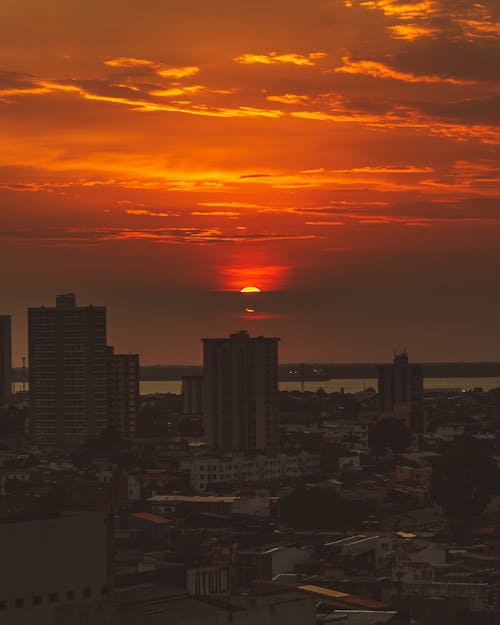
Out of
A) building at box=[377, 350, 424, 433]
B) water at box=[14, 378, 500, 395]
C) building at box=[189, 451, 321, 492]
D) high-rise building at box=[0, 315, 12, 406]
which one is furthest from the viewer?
water at box=[14, 378, 500, 395]

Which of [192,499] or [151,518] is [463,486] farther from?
[151,518]

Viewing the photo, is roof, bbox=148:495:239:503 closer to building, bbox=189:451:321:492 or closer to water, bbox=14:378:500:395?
building, bbox=189:451:321:492

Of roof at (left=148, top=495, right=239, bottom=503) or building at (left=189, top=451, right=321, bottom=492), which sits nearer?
roof at (left=148, top=495, right=239, bottom=503)

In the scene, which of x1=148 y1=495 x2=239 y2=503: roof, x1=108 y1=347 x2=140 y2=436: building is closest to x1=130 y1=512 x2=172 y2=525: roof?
x1=148 y1=495 x2=239 y2=503: roof

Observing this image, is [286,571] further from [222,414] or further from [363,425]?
[363,425]

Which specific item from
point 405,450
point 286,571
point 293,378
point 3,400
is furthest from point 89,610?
point 293,378
